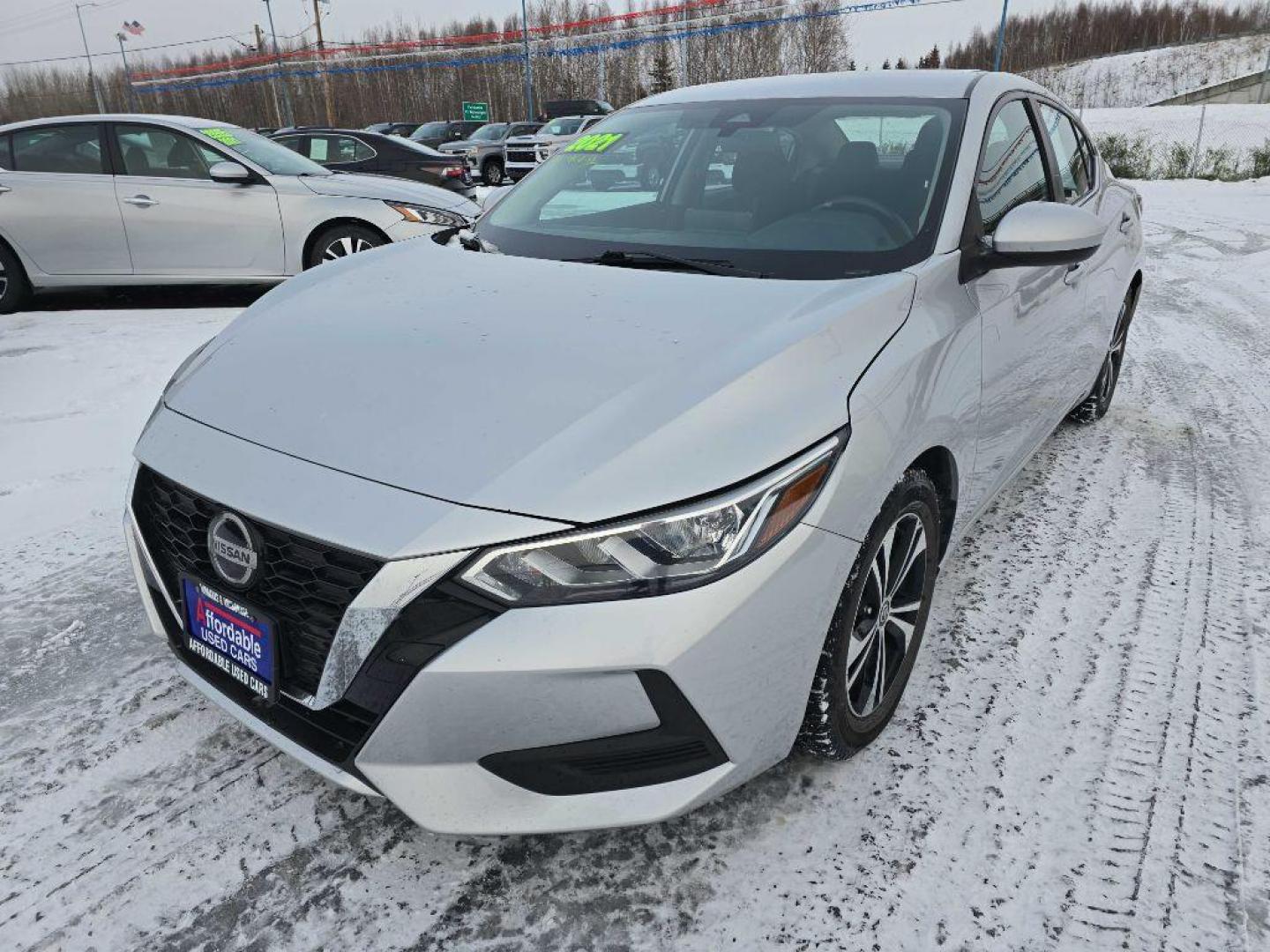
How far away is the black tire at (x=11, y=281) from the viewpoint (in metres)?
6.34

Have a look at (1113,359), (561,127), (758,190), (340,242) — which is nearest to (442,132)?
(561,127)

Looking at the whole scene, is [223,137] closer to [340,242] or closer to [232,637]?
[340,242]

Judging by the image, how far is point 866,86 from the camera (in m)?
2.87

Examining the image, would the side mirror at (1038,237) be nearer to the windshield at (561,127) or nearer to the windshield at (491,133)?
the windshield at (561,127)

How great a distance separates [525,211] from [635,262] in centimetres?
74

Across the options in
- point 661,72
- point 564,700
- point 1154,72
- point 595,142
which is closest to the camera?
point 564,700

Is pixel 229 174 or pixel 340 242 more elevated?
pixel 229 174

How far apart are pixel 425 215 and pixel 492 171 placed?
50.9 ft

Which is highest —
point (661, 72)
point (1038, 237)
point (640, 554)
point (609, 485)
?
point (661, 72)

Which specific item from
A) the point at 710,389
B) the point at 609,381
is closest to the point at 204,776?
the point at 609,381

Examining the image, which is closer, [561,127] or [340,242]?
[340,242]

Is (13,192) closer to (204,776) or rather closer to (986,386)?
(204,776)

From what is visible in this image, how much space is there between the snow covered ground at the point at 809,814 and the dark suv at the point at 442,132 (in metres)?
24.3

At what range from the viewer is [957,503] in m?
2.33
